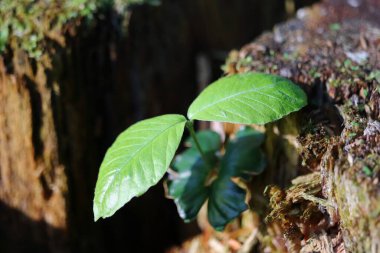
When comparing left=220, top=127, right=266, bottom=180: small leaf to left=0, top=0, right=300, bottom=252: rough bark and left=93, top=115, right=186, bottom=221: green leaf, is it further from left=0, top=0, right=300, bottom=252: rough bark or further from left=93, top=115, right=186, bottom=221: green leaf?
left=0, top=0, right=300, bottom=252: rough bark

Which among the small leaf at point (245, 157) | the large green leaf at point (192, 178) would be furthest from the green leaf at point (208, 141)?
the small leaf at point (245, 157)

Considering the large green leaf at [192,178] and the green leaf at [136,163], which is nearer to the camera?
the green leaf at [136,163]

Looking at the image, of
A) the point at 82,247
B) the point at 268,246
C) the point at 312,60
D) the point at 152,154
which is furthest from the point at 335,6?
the point at 82,247

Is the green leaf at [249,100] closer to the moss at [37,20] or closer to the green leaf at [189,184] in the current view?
the green leaf at [189,184]

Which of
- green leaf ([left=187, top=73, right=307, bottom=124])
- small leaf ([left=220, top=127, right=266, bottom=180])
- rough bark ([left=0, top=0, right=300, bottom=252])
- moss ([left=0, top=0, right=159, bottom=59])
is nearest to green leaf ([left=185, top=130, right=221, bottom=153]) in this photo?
small leaf ([left=220, top=127, right=266, bottom=180])

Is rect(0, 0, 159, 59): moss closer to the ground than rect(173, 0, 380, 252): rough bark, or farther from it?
farther from it

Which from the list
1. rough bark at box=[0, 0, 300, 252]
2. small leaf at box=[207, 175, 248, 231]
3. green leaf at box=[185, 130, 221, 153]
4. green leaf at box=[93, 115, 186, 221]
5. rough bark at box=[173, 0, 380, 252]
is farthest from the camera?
rough bark at box=[0, 0, 300, 252]
